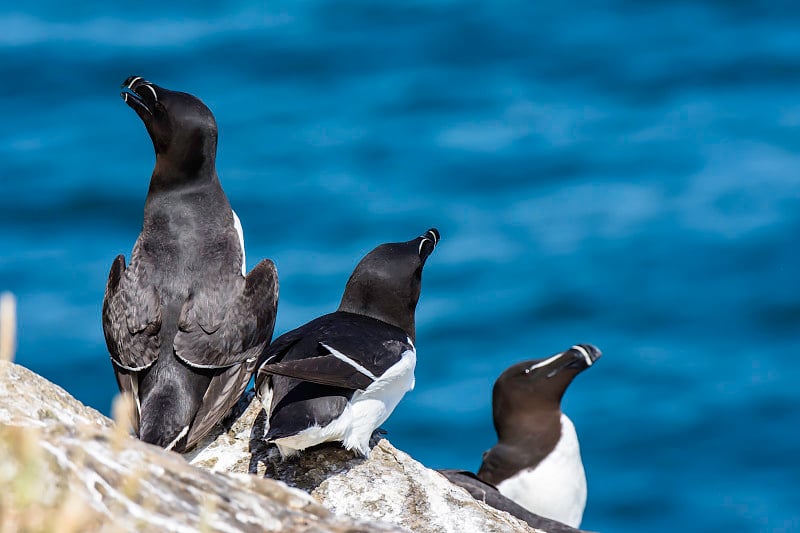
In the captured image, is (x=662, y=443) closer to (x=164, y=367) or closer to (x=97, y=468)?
(x=164, y=367)

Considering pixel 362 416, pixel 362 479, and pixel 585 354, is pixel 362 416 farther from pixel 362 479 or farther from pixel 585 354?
pixel 585 354

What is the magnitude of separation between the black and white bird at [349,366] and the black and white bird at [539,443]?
249 cm

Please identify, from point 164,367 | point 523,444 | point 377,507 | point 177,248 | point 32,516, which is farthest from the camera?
point 523,444

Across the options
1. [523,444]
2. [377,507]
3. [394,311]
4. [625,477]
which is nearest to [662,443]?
[625,477]

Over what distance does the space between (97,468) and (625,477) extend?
1227cm

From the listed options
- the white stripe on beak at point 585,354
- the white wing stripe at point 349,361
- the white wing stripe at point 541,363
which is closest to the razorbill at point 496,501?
the white wing stripe at point 349,361

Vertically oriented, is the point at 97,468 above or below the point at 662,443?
below

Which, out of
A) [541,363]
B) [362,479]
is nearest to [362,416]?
[362,479]

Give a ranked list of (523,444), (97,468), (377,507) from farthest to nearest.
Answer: (523,444), (377,507), (97,468)

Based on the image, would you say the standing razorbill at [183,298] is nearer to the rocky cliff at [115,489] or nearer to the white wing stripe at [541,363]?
the rocky cliff at [115,489]

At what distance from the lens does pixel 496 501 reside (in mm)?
6391

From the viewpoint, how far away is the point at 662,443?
603 inches

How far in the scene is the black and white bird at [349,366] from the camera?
216 inches

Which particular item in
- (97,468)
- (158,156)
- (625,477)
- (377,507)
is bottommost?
(97,468)
